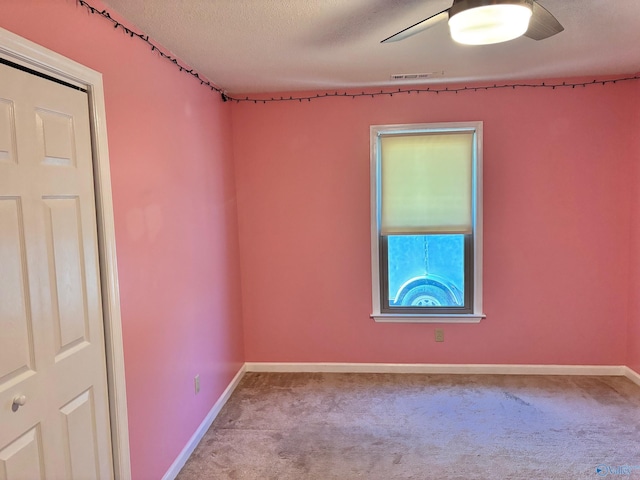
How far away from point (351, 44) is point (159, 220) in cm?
149

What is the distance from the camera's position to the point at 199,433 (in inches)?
109

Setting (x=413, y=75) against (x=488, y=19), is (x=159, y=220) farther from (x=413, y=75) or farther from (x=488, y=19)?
(x=413, y=75)

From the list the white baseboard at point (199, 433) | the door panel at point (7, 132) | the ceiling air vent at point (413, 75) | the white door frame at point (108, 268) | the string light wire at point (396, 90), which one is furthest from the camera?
the string light wire at point (396, 90)

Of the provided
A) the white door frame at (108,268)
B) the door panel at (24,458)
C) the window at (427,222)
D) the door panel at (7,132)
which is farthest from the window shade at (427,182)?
the door panel at (24,458)

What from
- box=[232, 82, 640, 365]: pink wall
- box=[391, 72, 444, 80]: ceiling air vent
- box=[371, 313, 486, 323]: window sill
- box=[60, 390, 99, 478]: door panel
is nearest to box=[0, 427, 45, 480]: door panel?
box=[60, 390, 99, 478]: door panel

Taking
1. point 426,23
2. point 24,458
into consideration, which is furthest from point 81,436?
point 426,23

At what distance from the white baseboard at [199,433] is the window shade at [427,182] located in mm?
1871

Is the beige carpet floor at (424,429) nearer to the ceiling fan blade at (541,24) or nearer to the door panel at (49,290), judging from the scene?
the door panel at (49,290)

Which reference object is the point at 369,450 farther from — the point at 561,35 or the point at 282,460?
the point at 561,35

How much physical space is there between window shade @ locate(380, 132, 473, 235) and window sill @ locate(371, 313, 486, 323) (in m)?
0.72

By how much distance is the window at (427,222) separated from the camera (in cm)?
345

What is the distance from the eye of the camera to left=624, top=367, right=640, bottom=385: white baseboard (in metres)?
3.34

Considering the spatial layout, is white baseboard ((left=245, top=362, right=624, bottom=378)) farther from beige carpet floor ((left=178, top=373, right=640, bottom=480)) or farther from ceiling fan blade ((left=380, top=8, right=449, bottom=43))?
ceiling fan blade ((left=380, top=8, right=449, bottom=43))

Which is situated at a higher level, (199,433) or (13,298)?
(13,298)
